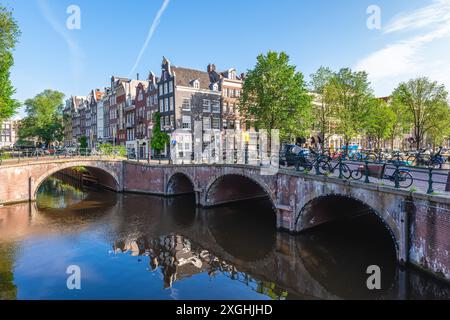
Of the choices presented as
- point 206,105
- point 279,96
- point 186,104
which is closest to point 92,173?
point 186,104

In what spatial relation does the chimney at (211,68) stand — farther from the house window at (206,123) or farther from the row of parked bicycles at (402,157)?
the row of parked bicycles at (402,157)

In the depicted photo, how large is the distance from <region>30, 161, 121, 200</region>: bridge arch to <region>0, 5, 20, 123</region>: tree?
641 centimetres

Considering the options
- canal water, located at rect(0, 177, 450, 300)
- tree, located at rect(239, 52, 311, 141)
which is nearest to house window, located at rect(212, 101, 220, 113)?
tree, located at rect(239, 52, 311, 141)

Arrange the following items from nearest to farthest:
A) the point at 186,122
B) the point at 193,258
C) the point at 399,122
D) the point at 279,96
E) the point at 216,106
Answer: the point at 193,258
the point at 279,96
the point at 186,122
the point at 216,106
the point at 399,122

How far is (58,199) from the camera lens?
100 ft

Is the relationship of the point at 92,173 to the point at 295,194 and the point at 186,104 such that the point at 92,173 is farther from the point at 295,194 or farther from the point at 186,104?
the point at 295,194

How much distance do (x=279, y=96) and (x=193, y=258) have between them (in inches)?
944

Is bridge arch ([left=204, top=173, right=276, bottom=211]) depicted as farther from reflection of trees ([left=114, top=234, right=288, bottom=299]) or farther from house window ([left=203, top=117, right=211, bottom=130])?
house window ([left=203, top=117, right=211, bottom=130])

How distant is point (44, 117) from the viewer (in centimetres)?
6662

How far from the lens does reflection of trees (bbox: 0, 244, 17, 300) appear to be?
36.3 feet

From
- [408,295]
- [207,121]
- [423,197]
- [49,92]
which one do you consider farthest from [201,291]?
[49,92]

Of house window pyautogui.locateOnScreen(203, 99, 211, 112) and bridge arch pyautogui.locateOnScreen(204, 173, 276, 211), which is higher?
house window pyautogui.locateOnScreen(203, 99, 211, 112)

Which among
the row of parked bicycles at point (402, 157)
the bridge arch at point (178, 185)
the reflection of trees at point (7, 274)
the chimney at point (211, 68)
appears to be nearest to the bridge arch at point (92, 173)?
the bridge arch at point (178, 185)
